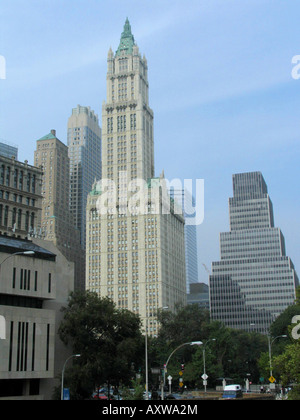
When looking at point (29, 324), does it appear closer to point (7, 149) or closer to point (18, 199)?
point (18, 199)

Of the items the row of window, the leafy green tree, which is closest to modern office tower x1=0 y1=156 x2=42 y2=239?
the row of window

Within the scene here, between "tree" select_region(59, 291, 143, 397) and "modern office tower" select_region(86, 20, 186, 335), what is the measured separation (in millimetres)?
102174

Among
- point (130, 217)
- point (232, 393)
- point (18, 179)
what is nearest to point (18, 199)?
point (18, 179)

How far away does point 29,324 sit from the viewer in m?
61.8

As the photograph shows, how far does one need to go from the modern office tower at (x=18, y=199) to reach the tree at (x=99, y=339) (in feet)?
133

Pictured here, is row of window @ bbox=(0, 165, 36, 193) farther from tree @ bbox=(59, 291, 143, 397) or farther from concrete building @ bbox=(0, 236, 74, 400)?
tree @ bbox=(59, 291, 143, 397)

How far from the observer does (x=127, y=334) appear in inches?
2751

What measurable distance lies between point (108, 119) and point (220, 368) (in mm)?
121539

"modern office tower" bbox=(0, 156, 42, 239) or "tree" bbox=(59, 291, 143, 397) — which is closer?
"tree" bbox=(59, 291, 143, 397)

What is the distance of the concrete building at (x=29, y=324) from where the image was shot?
59.6 m

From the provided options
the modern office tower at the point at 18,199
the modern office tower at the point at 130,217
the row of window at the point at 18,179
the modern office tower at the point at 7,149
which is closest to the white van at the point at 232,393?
the modern office tower at the point at 18,199

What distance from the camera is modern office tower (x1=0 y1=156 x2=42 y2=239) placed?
105938 millimetres

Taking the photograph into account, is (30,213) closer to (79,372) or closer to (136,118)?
(79,372)
